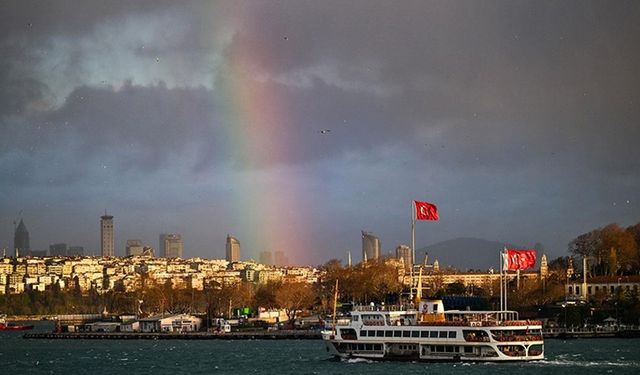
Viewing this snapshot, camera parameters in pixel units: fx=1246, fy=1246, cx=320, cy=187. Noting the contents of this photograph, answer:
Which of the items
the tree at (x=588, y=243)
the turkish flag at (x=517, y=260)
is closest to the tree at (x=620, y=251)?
the tree at (x=588, y=243)

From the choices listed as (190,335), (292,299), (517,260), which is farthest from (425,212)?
(292,299)

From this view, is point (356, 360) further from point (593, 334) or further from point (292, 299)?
point (292, 299)

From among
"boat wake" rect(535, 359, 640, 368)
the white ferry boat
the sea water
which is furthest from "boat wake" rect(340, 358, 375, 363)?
"boat wake" rect(535, 359, 640, 368)

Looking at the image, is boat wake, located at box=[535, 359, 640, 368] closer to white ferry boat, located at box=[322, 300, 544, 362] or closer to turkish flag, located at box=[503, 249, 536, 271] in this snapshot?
white ferry boat, located at box=[322, 300, 544, 362]

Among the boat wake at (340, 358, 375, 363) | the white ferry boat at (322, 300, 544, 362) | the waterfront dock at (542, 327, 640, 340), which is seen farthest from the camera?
the waterfront dock at (542, 327, 640, 340)

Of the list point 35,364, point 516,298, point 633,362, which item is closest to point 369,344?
point 633,362

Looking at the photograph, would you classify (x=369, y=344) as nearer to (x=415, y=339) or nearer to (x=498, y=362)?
(x=415, y=339)
